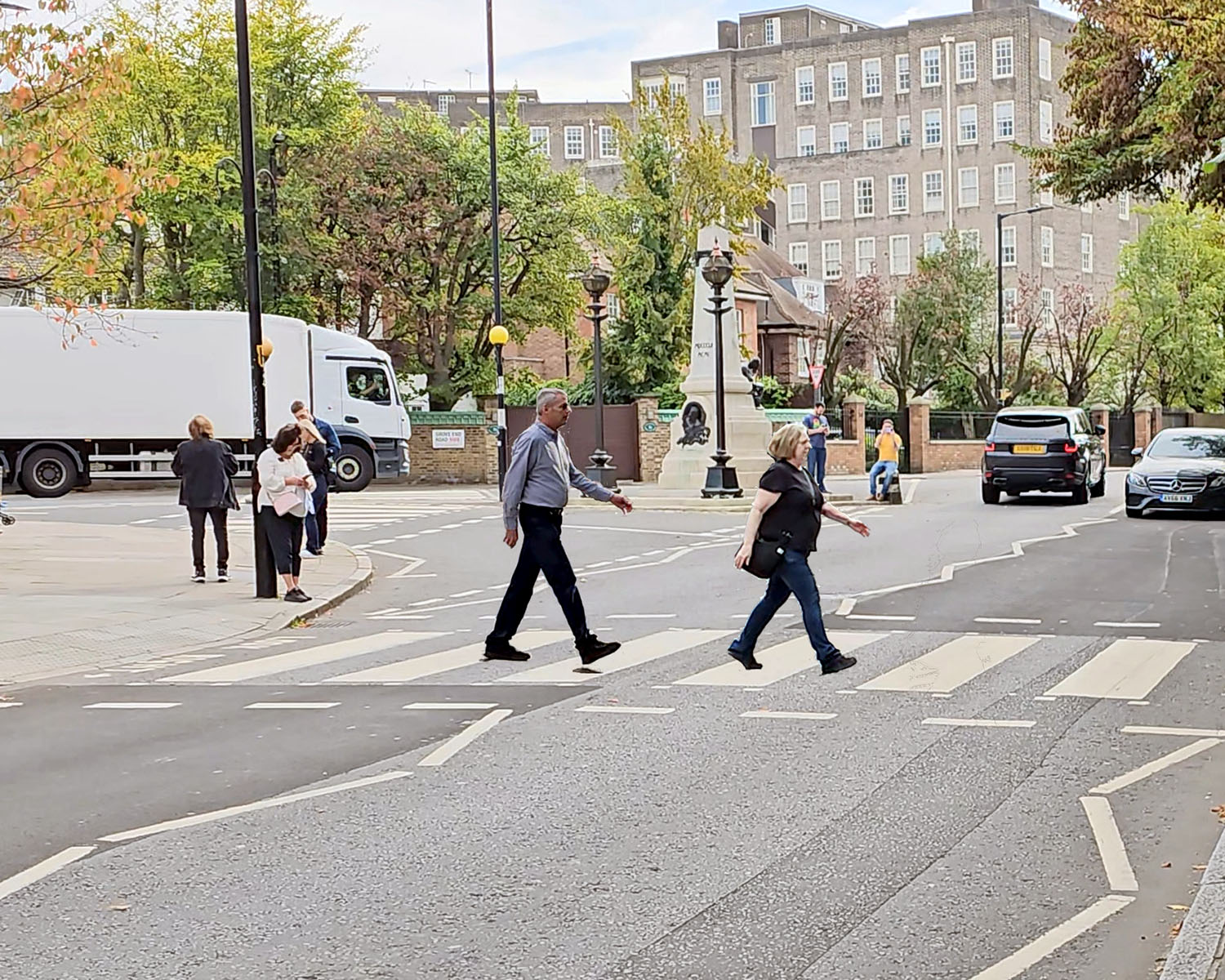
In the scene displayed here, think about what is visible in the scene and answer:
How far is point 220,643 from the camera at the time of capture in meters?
13.8

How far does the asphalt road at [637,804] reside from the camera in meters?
5.39

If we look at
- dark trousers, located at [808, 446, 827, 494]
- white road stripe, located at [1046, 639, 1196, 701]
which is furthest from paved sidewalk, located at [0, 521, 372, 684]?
dark trousers, located at [808, 446, 827, 494]

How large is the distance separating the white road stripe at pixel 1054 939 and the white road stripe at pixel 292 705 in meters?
5.49

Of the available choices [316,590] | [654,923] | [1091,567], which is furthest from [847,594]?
[654,923]

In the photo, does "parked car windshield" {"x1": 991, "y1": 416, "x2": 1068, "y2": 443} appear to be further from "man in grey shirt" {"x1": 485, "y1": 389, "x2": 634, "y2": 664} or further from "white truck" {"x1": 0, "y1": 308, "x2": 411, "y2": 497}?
"man in grey shirt" {"x1": 485, "y1": 389, "x2": 634, "y2": 664}

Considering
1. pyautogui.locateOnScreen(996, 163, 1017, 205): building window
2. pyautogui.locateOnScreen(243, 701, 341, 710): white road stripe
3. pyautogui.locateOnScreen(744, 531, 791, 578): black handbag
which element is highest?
pyautogui.locateOnScreen(996, 163, 1017, 205): building window

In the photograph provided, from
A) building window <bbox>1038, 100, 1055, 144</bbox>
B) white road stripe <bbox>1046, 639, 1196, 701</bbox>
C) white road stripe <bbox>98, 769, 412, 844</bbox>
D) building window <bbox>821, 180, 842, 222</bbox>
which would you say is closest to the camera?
white road stripe <bbox>98, 769, 412, 844</bbox>

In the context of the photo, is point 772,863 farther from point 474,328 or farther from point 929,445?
point 929,445

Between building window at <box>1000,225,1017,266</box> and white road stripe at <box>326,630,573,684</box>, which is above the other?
building window at <box>1000,225,1017,266</box>

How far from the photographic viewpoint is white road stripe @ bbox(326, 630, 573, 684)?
1126cm

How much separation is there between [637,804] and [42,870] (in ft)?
8.30

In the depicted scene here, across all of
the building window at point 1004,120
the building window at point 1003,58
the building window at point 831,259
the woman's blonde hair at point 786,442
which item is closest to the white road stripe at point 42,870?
the woman's blonde hair at point 786,442

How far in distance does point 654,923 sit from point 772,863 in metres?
0.91

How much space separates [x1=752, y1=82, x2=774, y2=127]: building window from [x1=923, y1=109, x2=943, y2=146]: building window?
31.1ft
